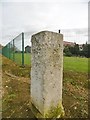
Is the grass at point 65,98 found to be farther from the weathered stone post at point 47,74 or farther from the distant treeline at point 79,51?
the distant treeline at point 79,51

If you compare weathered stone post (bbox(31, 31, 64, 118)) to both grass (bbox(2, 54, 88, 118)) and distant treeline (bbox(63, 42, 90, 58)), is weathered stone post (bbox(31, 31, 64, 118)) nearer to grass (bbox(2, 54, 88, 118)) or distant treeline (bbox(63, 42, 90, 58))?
grass (bbox(2, 54, 88, 118))

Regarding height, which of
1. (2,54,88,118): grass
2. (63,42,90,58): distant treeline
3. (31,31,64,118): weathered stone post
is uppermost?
(63,42,90,58): distant treeline

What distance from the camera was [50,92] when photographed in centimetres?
339

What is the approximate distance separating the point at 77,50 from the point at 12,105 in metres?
8.33

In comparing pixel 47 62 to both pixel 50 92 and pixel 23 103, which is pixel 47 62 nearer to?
pixel 50 92

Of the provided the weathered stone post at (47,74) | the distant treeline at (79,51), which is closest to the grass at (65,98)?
the weathered stone post at (47,74)

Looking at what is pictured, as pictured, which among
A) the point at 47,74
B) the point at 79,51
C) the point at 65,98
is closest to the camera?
the point at 47,74

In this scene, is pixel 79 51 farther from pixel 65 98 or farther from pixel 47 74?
pixel 47 74

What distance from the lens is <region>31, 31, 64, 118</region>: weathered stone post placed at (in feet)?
10.9

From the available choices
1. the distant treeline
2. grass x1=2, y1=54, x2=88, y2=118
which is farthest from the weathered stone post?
the distant treeline

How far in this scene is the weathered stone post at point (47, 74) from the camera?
333 cm

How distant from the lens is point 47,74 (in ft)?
10.9

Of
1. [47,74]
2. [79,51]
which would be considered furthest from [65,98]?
[79,51]

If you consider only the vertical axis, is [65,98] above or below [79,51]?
below
